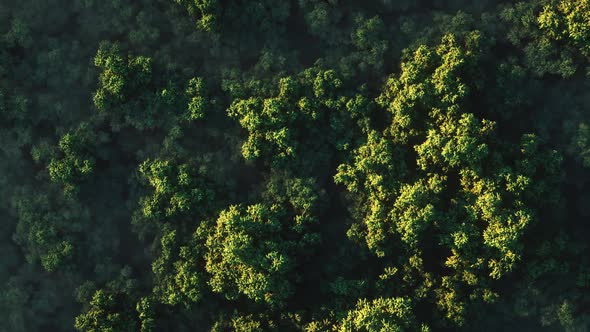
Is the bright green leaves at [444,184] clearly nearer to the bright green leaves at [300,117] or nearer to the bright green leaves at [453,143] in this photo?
the bright green leaves at [453,143]

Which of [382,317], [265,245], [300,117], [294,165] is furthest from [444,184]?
[265,245]

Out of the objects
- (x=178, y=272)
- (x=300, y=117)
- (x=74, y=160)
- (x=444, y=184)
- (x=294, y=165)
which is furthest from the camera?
(x=74, y=160)

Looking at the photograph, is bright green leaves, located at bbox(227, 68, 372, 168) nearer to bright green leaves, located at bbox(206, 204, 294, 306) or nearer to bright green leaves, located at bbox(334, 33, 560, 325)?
bright green leaves, located at bbox(334, 33, 560, 325)

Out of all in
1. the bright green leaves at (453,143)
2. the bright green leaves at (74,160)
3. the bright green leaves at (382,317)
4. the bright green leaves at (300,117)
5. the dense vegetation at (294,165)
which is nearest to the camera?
the bright green leaves at (453,143)

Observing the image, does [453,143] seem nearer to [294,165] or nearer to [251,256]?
[294,165]

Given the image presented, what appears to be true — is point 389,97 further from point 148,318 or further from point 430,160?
point 148,318

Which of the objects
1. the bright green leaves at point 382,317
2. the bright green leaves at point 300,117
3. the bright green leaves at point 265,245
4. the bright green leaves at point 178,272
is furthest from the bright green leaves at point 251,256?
the bright green leaves at point 382,317

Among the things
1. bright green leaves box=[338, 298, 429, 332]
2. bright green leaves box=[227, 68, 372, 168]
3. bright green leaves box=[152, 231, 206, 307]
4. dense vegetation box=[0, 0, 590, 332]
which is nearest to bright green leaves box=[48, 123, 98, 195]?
dense vegetation box=[0, 0, 590, 332]
